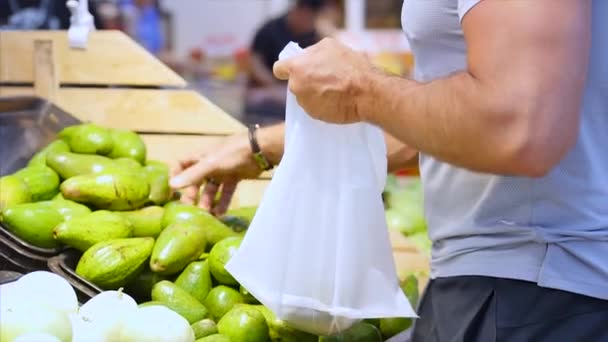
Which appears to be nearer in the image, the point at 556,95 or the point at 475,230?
the point at 556,95

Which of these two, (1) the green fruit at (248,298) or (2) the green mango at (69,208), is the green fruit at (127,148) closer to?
(2) the green mango at (69,208)

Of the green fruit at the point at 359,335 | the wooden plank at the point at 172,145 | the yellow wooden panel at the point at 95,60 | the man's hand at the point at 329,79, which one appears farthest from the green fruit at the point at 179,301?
the yellow wooden panel at the point at 95,60

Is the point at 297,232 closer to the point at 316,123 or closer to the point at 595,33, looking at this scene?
the point at 316,123

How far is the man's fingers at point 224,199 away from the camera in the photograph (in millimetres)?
2030

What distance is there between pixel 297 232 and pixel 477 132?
423mm

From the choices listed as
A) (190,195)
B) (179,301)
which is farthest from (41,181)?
(179,301)

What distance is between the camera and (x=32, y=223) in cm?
176

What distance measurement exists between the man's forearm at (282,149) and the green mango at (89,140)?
475 mm

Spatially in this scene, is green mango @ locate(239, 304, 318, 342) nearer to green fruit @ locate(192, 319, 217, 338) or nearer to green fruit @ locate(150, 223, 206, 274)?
green fruit @ locate(192, 319, 217, 338)

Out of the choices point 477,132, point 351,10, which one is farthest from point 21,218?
point 351,10

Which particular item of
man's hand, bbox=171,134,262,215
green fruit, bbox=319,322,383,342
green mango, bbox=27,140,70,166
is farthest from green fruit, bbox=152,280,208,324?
green mango, bbox=27,140,70,166

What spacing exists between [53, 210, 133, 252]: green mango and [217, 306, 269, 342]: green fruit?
Answer: 1.07ft

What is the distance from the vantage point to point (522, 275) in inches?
52.8

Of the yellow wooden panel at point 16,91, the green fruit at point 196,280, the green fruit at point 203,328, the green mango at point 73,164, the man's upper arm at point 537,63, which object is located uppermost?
the man's upper arm at point 537,63
